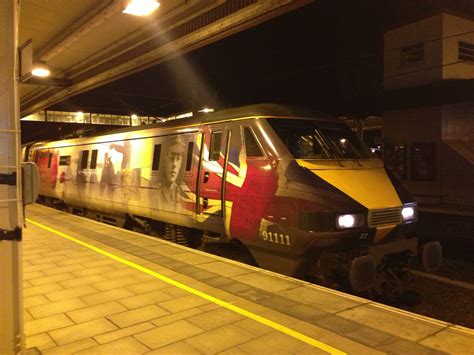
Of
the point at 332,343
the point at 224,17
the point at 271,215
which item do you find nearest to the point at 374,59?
the point at 224,17

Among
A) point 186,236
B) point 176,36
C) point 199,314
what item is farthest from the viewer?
point 186,236

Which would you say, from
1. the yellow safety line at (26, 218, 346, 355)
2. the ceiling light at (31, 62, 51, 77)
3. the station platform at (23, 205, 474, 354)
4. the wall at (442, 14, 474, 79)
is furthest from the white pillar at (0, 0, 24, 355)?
the wall at (442, 14, 474, 79)

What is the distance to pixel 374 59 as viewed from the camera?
25.0 metres

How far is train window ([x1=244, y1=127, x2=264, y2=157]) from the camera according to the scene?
6.62m

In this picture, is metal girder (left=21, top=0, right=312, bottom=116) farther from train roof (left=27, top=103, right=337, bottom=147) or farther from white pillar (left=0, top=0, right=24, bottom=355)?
white pillar (left=0, top=0, right=24, bottom=355)

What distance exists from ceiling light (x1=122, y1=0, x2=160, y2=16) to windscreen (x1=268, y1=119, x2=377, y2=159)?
2.32 m

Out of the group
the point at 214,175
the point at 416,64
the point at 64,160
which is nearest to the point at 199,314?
the point at 214,175

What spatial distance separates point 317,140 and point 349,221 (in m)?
1.61

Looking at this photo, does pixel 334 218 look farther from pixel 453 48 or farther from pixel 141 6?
pixel 453 48

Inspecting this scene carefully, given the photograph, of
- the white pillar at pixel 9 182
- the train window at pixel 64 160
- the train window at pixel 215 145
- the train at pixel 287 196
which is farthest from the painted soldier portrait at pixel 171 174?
the train window at pixel 64 160

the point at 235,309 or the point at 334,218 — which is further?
the point at 334,218

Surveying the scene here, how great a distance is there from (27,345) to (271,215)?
11.0 ft

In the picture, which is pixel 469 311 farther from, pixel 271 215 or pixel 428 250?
pixel 271 215

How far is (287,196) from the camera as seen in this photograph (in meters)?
5.98
